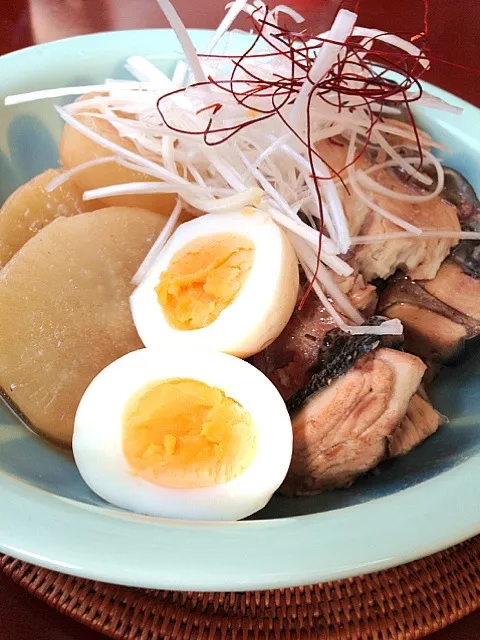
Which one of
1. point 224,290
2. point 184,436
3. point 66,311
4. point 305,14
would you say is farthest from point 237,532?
point 305,14

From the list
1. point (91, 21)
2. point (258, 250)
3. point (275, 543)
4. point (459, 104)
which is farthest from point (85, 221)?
point (91, 21)

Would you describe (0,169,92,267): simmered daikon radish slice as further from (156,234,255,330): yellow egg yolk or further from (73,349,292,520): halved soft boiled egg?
(73,349,292,520): halved soft boiled egg

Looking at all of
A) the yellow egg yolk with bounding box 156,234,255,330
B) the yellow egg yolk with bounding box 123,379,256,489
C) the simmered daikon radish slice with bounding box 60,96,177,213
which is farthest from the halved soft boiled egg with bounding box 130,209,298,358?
the simmered daikon radish slice with bounding box 60,96,177,213

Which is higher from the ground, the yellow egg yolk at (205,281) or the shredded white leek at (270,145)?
the shredded white leek at (270,145)

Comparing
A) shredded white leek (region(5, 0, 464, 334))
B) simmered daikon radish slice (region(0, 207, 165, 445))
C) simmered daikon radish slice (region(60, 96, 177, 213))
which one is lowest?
simmered daikon radish slice (region(0, 207, 165, 445))

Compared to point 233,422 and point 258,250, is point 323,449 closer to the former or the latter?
point 233,422

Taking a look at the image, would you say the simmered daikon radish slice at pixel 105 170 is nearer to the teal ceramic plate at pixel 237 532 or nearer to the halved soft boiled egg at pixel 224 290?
the halved soft boiled egg at pixel 224 290


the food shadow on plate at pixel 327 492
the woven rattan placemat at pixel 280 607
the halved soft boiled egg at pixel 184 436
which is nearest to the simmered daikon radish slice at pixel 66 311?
the food shadow on plate at pixel 327 492
